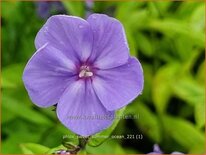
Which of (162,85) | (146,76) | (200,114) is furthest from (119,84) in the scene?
(146,76)

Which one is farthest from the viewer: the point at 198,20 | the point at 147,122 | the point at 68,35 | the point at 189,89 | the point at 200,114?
the point at 147,122

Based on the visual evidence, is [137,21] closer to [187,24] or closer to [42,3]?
[187,24]

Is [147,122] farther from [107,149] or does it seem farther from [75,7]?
[75,7]

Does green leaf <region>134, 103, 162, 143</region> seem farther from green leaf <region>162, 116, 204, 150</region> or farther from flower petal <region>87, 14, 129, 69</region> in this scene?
flower petal <region>87, 14, 129, 69</region>

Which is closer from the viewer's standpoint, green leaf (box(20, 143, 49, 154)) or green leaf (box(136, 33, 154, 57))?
green leaf (box(20, 143, 49, 154))

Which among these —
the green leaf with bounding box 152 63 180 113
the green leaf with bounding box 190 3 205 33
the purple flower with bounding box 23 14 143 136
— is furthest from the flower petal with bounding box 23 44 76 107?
the green leaf with bounding box 152 63 180 113

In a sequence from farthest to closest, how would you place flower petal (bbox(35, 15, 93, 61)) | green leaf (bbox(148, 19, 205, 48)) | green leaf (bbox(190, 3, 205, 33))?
green leaf (bbox(148, 19, 205, 48)) → green leaf (bbox(190, 3, 205, 33)) → flower petal (bbox(35, 15, 93, 61))

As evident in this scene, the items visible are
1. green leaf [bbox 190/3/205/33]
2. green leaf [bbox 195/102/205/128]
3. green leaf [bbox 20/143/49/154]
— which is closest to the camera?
green leaf [bbox 20/143/49/154]
